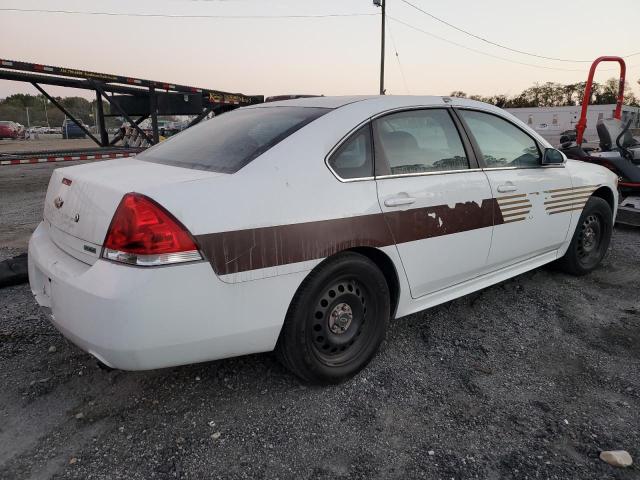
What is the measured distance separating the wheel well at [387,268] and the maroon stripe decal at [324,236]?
→ 80 mm

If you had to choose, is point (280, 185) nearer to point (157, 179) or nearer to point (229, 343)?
point (157, 179)

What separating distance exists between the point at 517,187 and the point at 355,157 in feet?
4.71

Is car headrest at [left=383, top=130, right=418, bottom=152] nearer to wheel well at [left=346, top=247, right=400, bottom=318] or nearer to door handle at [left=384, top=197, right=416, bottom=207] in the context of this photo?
door handle at [left=384, top=197, right=416, bottom=207]

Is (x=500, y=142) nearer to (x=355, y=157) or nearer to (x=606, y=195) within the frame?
(x=355, y=157)

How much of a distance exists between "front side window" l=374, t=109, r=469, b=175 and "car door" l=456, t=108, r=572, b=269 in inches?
7.6

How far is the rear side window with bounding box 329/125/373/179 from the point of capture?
2.46 m

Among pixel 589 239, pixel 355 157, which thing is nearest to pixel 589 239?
pixel 589 239

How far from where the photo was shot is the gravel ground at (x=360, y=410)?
204cm

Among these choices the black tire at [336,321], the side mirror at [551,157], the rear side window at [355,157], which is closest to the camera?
the black tire at [336,321]

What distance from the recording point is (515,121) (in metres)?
3.56

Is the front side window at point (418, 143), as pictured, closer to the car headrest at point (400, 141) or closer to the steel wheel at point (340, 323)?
the car headrest at point (400, 141)

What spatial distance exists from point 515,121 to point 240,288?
8.49 feet

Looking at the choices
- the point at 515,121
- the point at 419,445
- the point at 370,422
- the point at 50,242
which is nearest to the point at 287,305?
the point at 370,422

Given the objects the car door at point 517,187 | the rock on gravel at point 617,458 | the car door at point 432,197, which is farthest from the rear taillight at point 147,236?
the car door at point 517,187
